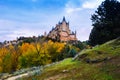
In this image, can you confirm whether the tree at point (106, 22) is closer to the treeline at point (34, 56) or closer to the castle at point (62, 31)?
the treeline at point (34, 56)

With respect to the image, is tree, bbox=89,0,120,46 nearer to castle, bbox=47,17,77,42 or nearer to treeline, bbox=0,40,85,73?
treeline, bbox=0,40,85,73

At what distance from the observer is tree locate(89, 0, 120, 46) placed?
5416 centimetres

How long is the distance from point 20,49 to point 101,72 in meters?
74.6

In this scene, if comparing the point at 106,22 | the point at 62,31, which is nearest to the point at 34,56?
the point at 106,22

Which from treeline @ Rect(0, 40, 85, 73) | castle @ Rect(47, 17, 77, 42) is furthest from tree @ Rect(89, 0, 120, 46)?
castle @ Rect(47, 17, 77, 42)

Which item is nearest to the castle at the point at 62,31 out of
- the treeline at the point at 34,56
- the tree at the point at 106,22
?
the treeline at the point at 34,56

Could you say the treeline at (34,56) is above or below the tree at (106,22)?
below

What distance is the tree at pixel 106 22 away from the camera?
178ft

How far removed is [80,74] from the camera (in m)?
29.8

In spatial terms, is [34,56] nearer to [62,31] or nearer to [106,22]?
[106,22]

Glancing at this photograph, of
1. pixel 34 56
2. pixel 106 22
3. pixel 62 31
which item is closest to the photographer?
pixel 106 22

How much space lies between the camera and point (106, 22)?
2172 inches

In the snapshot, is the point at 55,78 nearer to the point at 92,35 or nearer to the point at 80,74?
the point at 80,74

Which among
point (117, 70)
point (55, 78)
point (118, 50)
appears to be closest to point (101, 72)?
point (117, 70)
